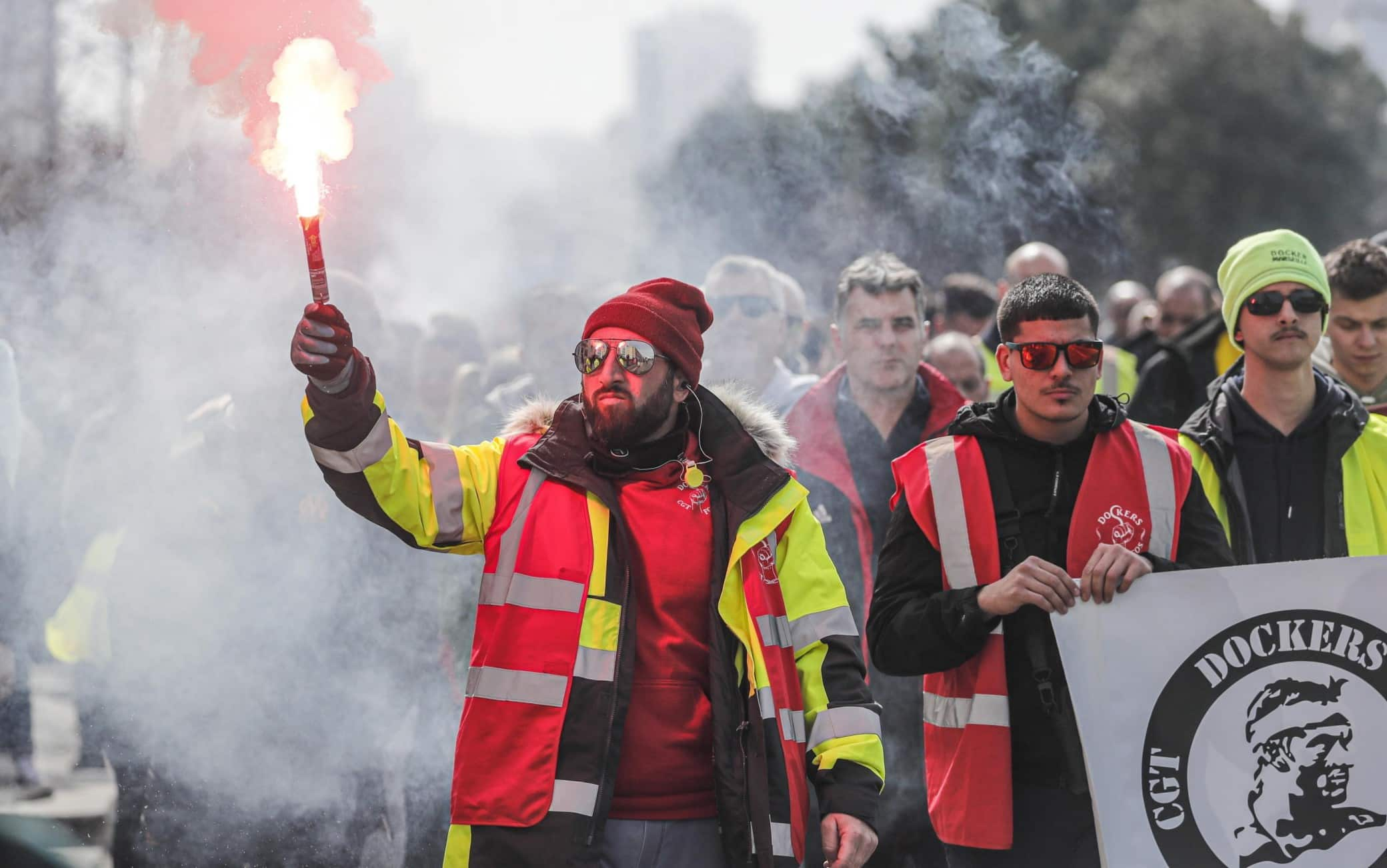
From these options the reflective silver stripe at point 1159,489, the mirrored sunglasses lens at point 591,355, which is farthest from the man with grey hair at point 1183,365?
the mirrored sunglasses lens at point 591,355

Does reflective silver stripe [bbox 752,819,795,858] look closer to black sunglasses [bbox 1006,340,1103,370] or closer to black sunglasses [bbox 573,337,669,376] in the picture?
black sunglasses [bbox 573,337,669,376]

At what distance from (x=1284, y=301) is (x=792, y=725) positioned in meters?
1.98

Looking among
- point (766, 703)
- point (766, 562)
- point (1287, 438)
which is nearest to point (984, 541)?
point (766, 562)

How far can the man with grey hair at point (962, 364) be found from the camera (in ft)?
21.0

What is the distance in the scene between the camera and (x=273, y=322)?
5.36m

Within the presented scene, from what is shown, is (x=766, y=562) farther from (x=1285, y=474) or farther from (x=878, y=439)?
(x=878, y=439)

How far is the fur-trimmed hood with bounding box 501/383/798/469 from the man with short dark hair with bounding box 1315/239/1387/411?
2215 millimetres

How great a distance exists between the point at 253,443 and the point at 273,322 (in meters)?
0.45

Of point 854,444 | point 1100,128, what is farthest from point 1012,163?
point 1100,128

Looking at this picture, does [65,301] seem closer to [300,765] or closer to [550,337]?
[300,765]

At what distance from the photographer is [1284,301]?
4.21 meters

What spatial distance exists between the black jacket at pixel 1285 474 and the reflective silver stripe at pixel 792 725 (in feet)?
4.58

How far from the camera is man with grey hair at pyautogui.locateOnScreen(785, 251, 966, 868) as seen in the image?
5.28 metres

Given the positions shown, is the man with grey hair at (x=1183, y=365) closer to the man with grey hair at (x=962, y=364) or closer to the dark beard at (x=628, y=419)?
the man with grey hair at (x=962, y=364)
